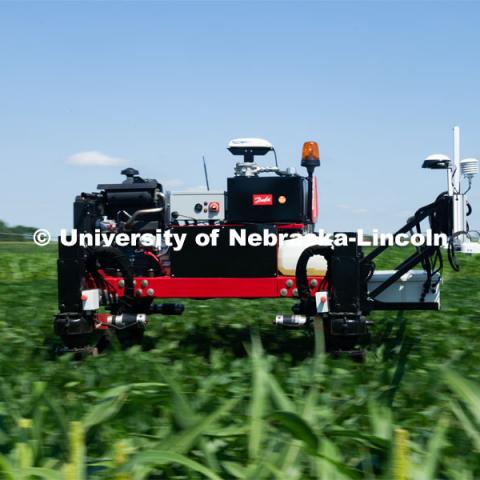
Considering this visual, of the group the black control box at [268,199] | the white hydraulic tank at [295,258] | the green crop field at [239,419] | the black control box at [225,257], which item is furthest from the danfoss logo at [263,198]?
the green crop field at [239,419]

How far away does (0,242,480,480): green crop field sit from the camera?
2.60 meters

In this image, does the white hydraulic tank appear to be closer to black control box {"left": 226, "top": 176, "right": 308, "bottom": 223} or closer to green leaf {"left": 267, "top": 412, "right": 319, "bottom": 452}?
black control box {"left": 226, "top": 176, "right": 308, "bottom": 223}

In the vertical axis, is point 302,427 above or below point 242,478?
above

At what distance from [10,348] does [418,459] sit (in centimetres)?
425

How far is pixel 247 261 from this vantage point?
6367 mm

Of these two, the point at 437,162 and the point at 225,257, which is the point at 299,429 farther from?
the point at 437,162

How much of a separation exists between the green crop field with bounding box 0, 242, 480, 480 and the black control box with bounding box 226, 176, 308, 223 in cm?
178

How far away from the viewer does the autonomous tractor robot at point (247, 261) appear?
6.01 meters

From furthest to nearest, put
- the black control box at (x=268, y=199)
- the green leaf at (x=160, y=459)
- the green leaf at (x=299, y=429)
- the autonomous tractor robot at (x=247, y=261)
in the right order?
the black control box at (x=268, y=199), the autonomous tractor robot at (x=247, y=261), the green leaf at (x=299, y=429), the green leaf at (x=160, y=459)

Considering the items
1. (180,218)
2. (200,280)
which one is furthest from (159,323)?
(200,280)

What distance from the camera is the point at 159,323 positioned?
331 inches

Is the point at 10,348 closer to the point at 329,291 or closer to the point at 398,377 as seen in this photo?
the point at 329,291

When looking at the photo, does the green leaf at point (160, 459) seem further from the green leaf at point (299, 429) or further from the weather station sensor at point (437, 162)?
the weather station sensor at point (437, 162)

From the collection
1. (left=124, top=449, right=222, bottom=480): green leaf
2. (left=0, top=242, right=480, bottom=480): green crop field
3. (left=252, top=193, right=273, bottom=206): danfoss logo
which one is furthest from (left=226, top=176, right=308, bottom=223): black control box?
(left=124, top=449, right=222, bottom=480): green leaf
